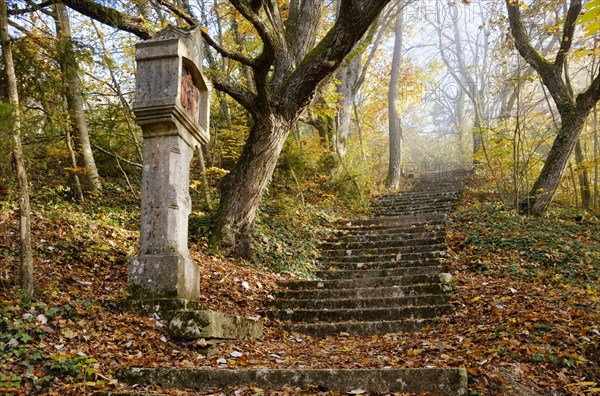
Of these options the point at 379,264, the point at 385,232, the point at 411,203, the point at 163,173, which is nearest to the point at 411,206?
the point at 411,203

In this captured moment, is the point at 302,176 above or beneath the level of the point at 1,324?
above

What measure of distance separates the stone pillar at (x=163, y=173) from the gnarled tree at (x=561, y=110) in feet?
28.2

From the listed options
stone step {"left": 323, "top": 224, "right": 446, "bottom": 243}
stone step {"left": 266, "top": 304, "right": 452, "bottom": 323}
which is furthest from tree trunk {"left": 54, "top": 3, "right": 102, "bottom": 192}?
stone step {"left": 323, "top": 224, "right": 446, "bottom": 243}

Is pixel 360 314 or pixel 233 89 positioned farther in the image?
pixel 233 89

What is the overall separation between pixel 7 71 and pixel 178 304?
2937 millimetres

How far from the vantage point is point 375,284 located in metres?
7.55

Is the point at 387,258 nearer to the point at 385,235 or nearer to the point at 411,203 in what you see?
the point at 385,235

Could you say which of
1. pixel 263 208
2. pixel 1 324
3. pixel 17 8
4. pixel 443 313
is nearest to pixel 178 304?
pixel 1 324

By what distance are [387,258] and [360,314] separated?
273 cm

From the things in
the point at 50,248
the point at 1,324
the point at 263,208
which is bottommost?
the point at 1,324

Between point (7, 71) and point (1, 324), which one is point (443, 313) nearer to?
point (1, 324)

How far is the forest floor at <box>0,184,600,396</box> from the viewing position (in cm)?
335

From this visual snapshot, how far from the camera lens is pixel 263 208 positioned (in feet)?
34.3

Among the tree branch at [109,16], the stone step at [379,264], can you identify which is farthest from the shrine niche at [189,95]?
the stone step at [379,264]
